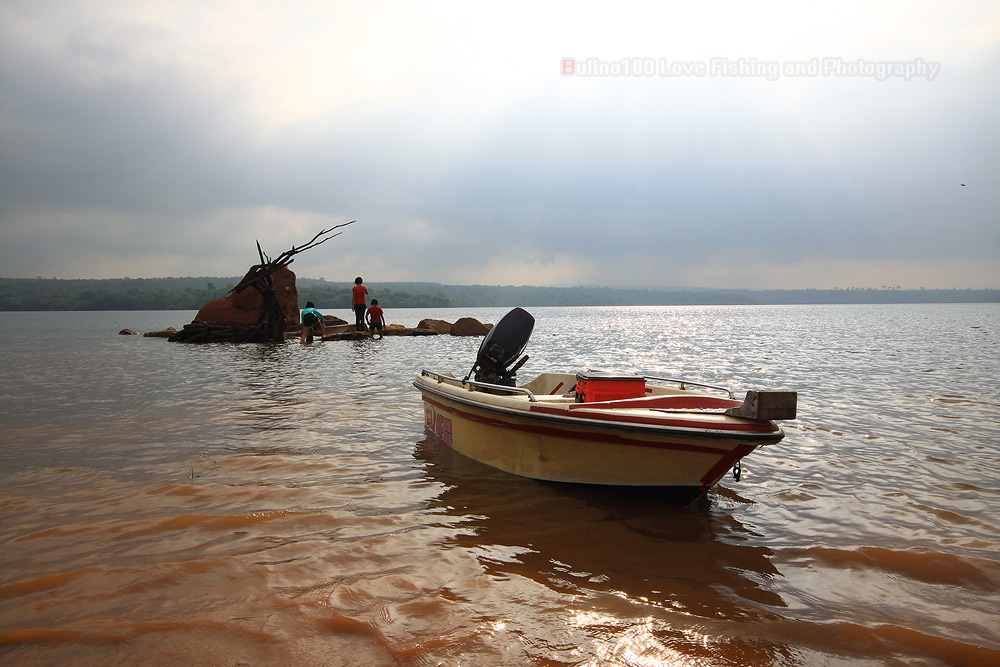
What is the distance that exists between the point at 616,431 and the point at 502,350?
3.01 metres

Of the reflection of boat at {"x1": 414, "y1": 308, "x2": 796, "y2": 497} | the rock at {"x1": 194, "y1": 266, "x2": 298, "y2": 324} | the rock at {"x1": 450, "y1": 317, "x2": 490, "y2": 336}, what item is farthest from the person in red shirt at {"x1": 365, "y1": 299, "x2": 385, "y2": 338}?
the reflection of boat at {"x1": 414, "y1": 308, "x2": 796, "y2": 497}

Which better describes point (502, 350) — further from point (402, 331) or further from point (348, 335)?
point (402, 331)

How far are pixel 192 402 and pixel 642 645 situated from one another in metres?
11.1

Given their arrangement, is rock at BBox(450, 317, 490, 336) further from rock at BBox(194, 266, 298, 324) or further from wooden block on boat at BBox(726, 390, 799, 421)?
wooden block on boat at BBox(726, 390, 799, 421)

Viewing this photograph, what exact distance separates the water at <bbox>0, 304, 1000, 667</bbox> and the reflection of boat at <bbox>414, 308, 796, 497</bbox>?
32cm

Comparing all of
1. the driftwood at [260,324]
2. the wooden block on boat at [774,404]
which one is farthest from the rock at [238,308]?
the wooden block on boat at [774,404]

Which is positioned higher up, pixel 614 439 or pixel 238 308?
pixel 238 308

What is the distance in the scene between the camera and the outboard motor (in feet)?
26.3

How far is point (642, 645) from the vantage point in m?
3.30

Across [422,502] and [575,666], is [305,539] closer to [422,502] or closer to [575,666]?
[422,502]

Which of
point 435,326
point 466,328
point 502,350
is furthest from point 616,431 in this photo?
point 435,326

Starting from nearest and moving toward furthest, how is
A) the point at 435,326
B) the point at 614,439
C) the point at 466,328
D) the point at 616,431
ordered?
1. the point at 616,431
2. the point at 614,439
3. the point at 466,328
4. the point at 435,326

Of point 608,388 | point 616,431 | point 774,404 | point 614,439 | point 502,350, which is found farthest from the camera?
point 502,350

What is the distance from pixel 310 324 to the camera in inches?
1117
